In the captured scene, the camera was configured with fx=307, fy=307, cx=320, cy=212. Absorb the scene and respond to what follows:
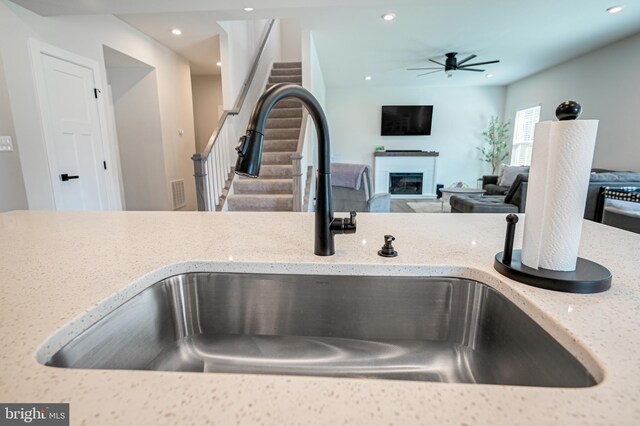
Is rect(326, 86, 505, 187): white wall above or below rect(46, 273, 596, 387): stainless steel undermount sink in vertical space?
above

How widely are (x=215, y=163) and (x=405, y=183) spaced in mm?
5100

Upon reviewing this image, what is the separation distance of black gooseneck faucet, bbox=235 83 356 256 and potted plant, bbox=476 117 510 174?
7.82 meters

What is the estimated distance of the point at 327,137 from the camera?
71 cm

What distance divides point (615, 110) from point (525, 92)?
2474 mm

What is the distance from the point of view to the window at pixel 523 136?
21.1 ft

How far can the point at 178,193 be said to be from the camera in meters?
5.01

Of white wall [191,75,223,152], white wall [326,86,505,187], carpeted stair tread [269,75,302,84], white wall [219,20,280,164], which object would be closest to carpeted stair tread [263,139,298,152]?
white wall [219,20,280,164]

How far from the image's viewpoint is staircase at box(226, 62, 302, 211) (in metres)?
3.85

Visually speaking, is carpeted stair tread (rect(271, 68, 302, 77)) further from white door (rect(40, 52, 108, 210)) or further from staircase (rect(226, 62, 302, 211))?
white door (rect(40, 52, 108, 210))

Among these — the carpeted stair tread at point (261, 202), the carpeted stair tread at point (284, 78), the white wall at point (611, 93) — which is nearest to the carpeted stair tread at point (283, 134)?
the carpeted stair tread at point (261, 202)

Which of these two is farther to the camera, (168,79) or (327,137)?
(168,79)

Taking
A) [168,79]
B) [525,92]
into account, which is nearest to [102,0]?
[168,79]

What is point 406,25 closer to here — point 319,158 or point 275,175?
point 275,175

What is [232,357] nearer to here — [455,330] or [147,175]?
[455,330]
